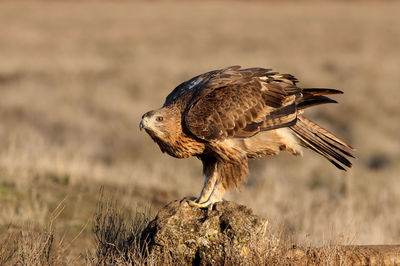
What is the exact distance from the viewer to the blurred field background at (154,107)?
8855mm

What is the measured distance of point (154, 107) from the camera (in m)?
19.1

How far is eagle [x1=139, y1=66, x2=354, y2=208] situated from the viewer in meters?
5.48

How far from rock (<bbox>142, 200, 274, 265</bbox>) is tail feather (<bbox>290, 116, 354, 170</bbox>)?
1.41 meters

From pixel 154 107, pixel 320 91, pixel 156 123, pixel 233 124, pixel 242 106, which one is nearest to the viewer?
pixel 156 123

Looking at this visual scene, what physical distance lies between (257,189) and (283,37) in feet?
82.4

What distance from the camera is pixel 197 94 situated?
5.76m

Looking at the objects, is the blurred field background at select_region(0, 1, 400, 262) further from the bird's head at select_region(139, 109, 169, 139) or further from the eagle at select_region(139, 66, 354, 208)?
the bird's head at select_region(139, 109, 169, 139)

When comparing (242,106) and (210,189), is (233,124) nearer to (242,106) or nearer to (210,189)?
(242,106)

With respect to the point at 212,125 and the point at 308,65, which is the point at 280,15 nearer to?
the point at 308,65

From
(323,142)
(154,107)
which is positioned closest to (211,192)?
(323,142)

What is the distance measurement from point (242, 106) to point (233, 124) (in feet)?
0.85

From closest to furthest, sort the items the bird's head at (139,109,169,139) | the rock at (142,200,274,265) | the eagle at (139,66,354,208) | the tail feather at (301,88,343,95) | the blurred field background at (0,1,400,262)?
the rock at (142,200,274,265)
the bird's head at (139,109,169,139)
the eagle at (139,66,354,208)
the tail feather at (301,88,343,95)
the blurred field background at (0,1,400,262)

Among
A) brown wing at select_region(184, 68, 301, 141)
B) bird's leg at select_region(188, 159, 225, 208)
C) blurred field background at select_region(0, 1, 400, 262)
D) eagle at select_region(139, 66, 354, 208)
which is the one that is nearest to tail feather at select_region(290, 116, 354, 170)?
eagle at select_region(139, 66, 354, 208)

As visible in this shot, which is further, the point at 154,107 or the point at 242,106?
the point at 154,107
